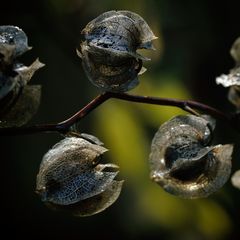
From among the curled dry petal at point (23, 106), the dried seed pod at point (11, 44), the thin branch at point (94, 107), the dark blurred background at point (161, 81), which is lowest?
the dark blurred background at point (161, 81)

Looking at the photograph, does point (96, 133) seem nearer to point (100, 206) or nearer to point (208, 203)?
point (208, 203)

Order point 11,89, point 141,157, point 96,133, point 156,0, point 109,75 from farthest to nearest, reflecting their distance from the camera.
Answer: point 96,133 → point 141,157 → point 156,0 → point 109,75 → point 11,89

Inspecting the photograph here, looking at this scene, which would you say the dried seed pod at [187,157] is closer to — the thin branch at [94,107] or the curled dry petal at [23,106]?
the thin branch at [94,107]

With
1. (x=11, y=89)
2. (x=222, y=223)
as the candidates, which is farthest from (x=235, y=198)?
(x=11, y=89)

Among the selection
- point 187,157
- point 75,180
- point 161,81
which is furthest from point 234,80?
point 161,81

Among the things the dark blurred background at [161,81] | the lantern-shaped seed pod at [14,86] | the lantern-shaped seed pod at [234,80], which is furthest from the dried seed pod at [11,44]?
the dark blurred background at [161,81]

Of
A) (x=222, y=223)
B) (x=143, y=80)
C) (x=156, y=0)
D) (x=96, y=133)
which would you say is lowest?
(x=96, y=133)

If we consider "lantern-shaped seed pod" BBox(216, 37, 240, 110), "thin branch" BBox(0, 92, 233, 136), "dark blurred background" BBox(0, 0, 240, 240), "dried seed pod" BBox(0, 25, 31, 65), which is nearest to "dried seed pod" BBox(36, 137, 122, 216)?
"thin branch" BBox(0, 92, 233, 136)

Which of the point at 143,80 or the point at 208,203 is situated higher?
the point at 143,80
